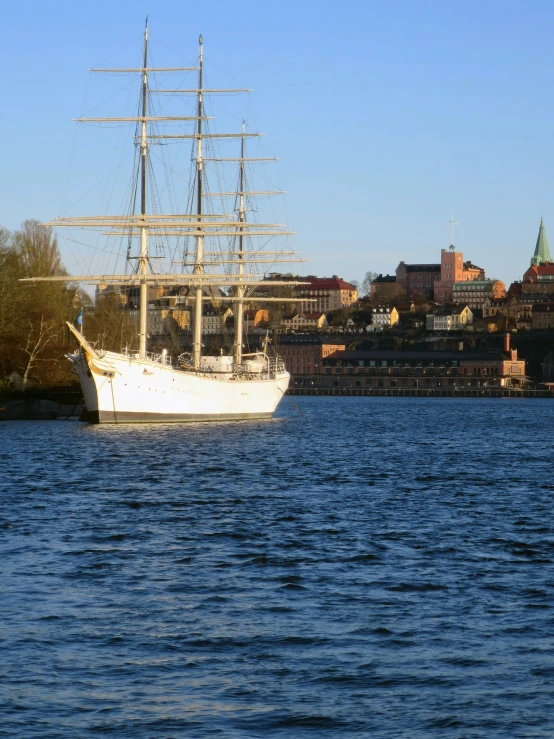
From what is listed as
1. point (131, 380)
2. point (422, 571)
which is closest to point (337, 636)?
point (422, 571)

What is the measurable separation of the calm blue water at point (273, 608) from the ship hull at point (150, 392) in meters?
26.1

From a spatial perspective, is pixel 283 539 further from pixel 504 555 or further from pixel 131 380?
pixel 131 380

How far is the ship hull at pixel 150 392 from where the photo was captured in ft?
207

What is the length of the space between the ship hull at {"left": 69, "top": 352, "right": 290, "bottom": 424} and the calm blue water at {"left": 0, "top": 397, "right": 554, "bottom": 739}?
26067mm

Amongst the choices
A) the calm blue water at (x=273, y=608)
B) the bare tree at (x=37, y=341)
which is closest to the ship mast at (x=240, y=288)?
the bare tree at (x=37, y=341)

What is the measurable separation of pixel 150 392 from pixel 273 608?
48.9 metres

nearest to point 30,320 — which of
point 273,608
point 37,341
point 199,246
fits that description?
point 37,341

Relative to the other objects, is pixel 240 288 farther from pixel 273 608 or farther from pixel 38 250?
pixel 273 608

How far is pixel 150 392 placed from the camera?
65.9 meters

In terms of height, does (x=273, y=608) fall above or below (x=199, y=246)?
below

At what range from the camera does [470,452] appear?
181ft

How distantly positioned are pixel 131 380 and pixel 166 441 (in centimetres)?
1010

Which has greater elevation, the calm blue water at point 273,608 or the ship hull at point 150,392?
the ship hull at point 150,392

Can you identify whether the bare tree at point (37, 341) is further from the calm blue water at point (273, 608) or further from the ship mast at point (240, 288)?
the calm blue water at point (273, 608)
